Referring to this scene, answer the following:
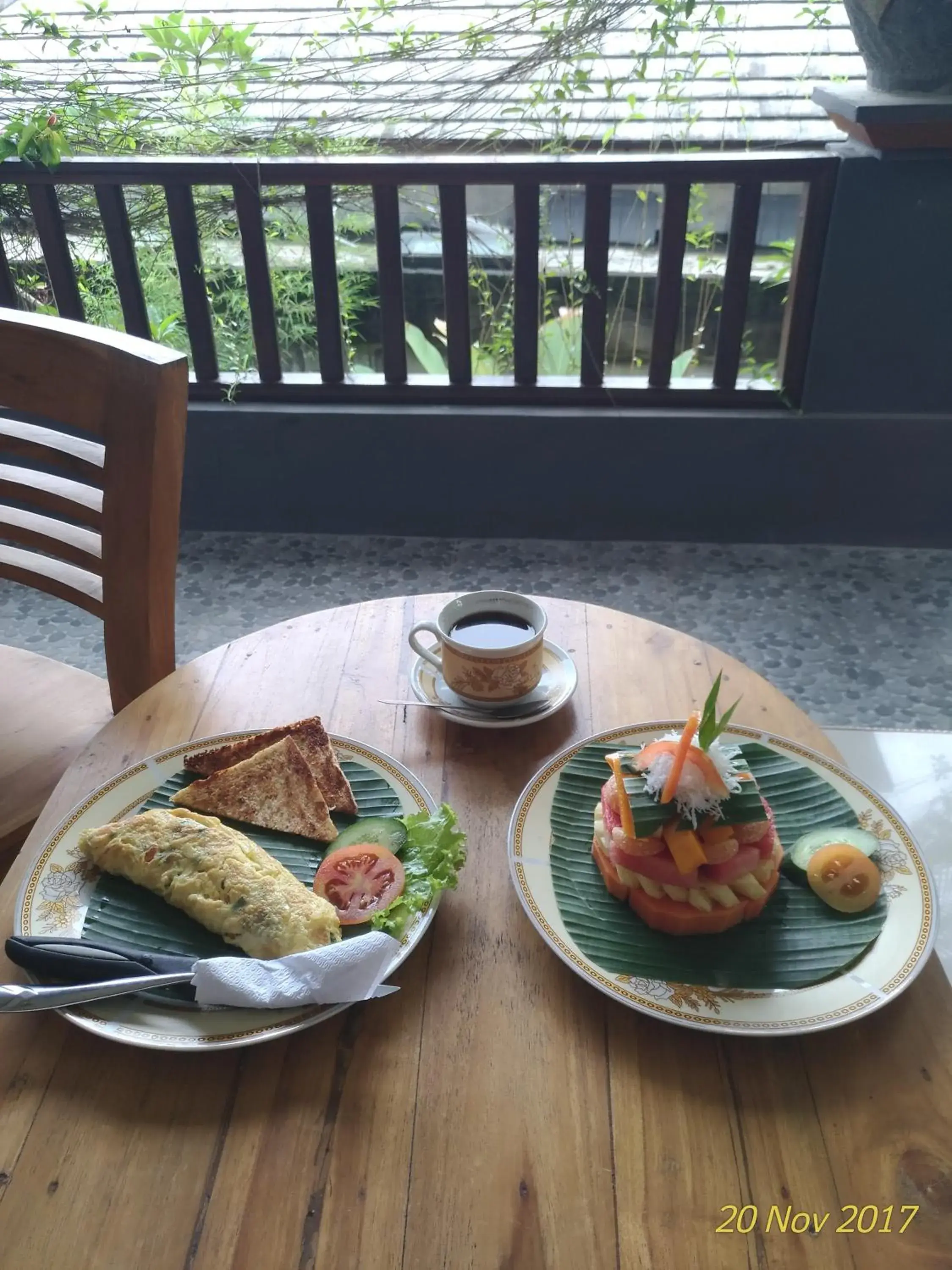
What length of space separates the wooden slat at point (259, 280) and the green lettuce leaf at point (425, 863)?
2.07m

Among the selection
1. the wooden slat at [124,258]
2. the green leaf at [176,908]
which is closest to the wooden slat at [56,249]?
the wooden slat at [124,258]

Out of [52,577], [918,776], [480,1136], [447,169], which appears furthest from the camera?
→ [447,169]

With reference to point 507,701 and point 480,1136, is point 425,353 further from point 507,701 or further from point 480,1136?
point 480,1136

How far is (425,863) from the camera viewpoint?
2.60ft

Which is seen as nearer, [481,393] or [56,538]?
[56,538]

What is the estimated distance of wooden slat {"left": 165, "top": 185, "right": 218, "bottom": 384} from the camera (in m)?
2.44

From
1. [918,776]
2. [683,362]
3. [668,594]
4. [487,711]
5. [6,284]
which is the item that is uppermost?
[487,711]

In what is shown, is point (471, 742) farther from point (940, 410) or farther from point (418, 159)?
point (940, 410)

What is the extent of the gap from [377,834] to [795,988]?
0.36m

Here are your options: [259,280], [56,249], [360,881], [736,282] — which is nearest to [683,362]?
[736,282]

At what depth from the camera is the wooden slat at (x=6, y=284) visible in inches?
102

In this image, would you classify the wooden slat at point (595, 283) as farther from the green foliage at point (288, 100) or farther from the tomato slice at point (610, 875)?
the tomato slice at point (610, 875)

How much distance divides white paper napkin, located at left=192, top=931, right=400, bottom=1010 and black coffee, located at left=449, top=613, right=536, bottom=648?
381mm

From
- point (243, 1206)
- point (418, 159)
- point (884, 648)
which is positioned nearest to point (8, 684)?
point (243, 1206)
